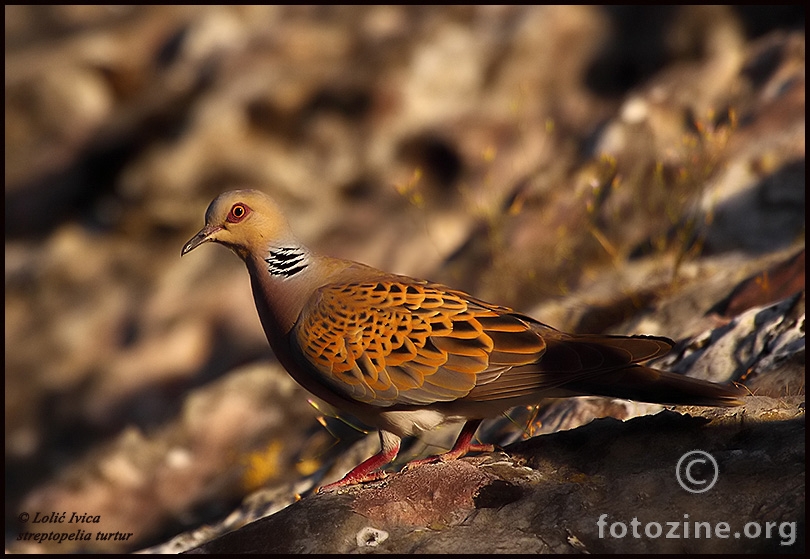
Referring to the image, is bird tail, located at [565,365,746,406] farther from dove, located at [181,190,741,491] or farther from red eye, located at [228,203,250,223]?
red eye, located at [228,203,250,223]

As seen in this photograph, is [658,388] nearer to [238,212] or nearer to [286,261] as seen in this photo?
[286,261]

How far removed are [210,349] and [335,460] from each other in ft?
18.0

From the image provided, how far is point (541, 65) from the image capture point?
38.9ft

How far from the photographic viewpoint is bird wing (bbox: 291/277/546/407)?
4.38 m

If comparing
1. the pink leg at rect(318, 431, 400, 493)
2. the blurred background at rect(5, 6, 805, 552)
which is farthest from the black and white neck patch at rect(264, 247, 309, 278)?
the blurred background at rect(5, 6, 805, 552)

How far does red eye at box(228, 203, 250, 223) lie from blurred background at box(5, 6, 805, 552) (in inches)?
94.7

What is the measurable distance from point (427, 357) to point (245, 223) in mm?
1338

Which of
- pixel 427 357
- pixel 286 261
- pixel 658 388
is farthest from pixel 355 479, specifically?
pixel 658 388

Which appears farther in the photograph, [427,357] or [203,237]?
[203,237]

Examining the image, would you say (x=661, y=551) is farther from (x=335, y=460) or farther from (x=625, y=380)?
(x=335, y=460)

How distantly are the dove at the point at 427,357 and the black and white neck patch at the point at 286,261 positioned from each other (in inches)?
5.9

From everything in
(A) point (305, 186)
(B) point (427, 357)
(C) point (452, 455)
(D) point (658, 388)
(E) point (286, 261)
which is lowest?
(D) point (658, 388)

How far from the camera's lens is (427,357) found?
4.42 m

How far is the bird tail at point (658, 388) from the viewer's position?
3.94 metres
